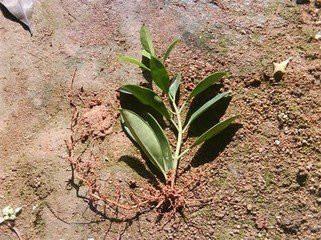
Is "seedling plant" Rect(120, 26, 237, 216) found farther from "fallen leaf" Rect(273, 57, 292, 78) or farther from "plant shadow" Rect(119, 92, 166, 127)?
"fallen leaf" Rect(273, 57, 292, 78)

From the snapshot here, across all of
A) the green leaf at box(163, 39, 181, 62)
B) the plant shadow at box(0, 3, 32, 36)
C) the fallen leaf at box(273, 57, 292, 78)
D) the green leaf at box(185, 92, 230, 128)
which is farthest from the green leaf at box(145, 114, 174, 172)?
the plant shadow at box(0, 3, 32, 36)

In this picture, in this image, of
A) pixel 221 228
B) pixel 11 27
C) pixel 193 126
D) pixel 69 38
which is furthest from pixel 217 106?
pixel 11 27

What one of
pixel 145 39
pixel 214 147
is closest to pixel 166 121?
pixel 214 147

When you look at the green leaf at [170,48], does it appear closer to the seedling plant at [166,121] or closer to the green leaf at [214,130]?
the seedling plant at [166,121]

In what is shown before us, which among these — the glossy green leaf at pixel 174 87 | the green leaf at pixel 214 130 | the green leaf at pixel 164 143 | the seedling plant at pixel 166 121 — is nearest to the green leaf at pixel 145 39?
the seedling plant at pixel 166 121

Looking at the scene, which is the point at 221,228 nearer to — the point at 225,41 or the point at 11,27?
the point at 225,41

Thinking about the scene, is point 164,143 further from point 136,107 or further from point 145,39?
point 145,39
